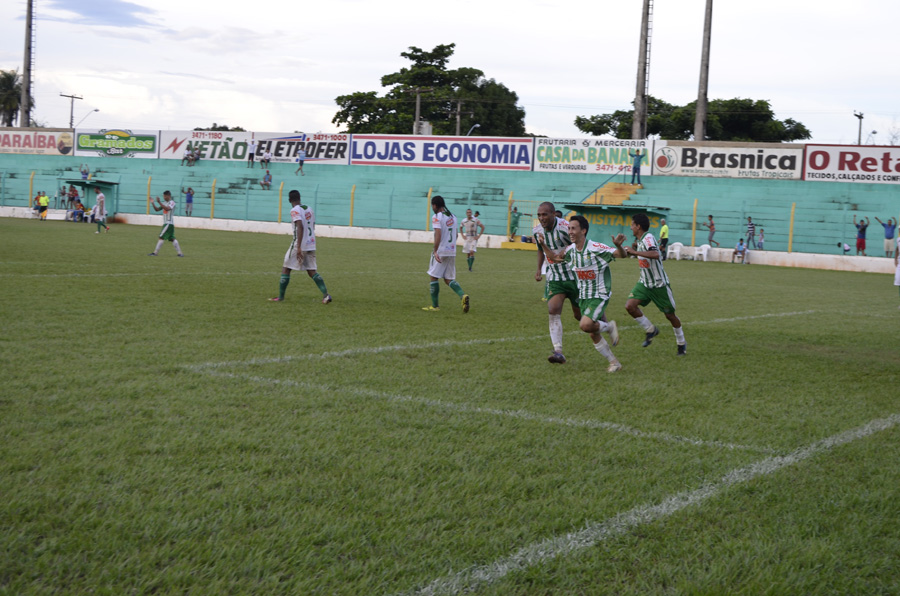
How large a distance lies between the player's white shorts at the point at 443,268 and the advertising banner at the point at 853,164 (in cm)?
2795

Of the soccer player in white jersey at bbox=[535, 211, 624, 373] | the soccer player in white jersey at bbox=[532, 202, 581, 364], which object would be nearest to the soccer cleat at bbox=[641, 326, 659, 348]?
the soccer player in white jersey at bbox=[532, 202, 581, 364]

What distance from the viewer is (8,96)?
68500mm

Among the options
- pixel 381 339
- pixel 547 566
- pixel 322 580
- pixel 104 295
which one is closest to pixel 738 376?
pixel 381 339

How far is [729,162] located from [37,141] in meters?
40.9

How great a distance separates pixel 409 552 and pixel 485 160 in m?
39.3

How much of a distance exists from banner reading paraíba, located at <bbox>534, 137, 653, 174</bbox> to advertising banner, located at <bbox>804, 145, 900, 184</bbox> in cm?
691

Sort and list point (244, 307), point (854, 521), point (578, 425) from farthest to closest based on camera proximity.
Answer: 1. point (244, 307)
2. point (578, 425)
3. point (854, 521)

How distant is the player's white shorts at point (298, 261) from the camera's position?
12.6 m

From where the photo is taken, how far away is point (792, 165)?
1428 inches

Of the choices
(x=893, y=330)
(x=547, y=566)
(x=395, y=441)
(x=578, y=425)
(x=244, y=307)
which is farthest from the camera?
(x=893, y=330)

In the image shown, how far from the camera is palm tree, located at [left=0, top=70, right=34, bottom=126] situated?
225 feet

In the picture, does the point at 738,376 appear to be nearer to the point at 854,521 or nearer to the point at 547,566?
the point at 854,521

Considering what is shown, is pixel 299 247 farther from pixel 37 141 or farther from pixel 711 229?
pixel 37 141

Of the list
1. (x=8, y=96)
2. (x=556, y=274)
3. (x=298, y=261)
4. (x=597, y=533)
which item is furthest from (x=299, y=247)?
(x=8, y=96)
